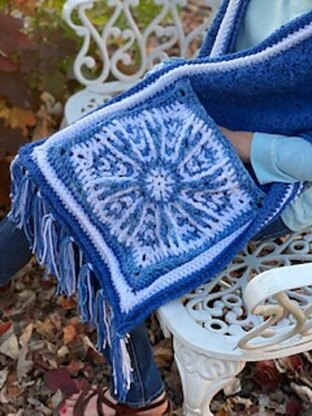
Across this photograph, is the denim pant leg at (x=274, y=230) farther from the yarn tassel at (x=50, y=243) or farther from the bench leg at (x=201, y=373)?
the yarn tassel at (x=50, y=243)

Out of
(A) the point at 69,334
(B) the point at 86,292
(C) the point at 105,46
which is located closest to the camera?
(B) the point at 86,292

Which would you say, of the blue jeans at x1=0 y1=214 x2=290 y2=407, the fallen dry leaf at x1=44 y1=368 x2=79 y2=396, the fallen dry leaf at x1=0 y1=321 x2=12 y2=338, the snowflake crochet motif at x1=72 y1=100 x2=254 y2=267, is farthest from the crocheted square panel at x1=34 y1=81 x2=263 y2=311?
the fallen dry leaf at x1=0 y1=321 x2=12 y2=338

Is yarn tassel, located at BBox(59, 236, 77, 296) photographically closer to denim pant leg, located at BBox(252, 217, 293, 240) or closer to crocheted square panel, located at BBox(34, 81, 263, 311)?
crocheted square panel, located at BBox(34, 81, 263, 311)

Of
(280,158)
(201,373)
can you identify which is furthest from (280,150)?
(201,373)

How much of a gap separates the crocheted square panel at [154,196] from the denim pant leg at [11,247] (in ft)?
0.65

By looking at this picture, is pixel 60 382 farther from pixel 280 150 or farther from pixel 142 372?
pixel 280 150

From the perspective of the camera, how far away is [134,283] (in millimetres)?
1782

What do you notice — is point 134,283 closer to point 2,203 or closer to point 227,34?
point 227,34

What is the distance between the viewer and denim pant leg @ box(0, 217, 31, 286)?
2.00 m

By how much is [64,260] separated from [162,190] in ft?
0.83

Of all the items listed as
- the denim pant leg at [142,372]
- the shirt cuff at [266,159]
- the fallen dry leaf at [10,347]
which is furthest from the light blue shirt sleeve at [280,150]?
the fallen dry leaf at [10,347]

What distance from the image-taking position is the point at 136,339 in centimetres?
191

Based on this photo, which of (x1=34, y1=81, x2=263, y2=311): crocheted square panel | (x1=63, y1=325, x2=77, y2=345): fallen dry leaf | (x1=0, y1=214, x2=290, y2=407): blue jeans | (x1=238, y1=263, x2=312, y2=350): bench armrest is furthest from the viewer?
(x1=63, y1=325, x2=77, y2=345): fallen dry leaf

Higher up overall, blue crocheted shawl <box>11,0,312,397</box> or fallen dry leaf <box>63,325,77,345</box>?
blue crocheted shawl <box>11,0,312,397</box>
